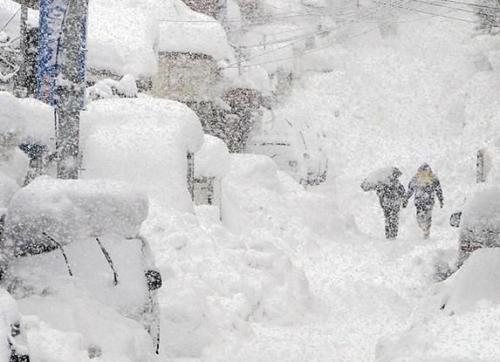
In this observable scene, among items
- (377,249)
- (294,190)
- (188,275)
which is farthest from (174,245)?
(294,190)

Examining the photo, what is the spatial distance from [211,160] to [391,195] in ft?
13.1

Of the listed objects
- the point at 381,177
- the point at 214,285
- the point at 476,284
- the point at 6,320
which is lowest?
the point at 381,177

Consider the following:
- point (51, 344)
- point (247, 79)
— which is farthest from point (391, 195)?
point (247, 79)

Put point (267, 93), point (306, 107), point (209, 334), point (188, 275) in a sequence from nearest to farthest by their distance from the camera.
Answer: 1. point (209, 334)
2. point (188, 275)
3. point (267, 93)
4. point (306, 107)

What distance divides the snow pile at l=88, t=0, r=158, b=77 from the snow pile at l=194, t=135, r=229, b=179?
5.10m

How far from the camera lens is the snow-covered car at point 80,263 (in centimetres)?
452

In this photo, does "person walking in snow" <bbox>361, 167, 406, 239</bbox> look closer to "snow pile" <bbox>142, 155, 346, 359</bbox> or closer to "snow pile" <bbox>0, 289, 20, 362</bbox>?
"snow pile" <bbox>142, 155, 346, 359</bbox>

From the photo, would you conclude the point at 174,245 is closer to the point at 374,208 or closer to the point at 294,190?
the point at 294,190

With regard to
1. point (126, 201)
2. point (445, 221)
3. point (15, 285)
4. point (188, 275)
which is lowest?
point (445, 221)

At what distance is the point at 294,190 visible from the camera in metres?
18.4

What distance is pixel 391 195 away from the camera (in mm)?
15695

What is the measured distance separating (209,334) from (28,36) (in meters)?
11.6

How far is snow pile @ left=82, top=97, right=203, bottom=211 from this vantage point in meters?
11.2

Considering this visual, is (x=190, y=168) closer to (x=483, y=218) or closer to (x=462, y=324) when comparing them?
(x=483, y=218)
